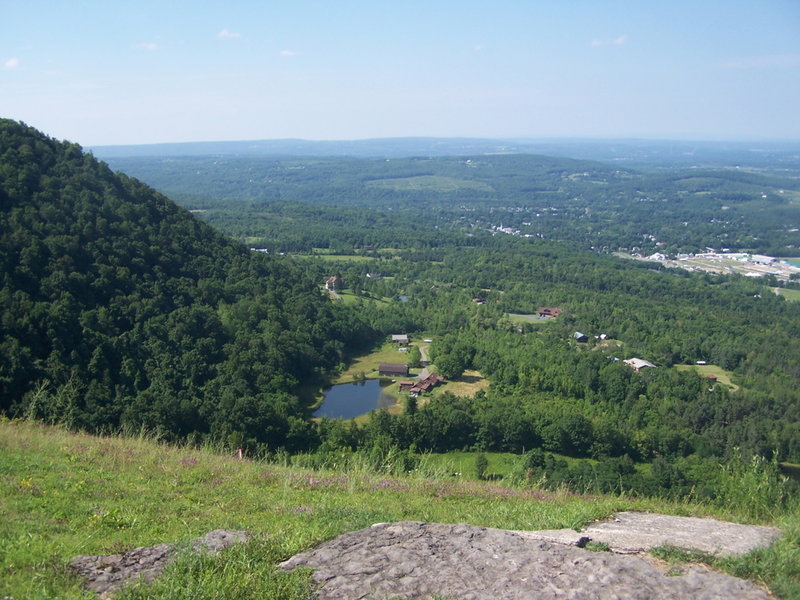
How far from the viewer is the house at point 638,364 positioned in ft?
113

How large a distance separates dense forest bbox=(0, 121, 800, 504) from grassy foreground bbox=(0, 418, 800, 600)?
18.7 ft

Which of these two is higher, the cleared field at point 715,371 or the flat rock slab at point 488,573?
the flat rock slab at point 488,573

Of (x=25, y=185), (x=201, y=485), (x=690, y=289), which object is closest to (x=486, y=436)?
(x=201, y=485)

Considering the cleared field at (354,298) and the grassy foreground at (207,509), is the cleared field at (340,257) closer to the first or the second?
the cleared field at (354,298)

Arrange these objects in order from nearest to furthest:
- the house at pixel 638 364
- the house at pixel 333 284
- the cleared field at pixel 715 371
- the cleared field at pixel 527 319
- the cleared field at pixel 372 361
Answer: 1. the cleared field at pixel 372 361
2. the cleared field at pixel 715 371
3. the house at pixel 638 364
4. the cleared field at pixel 527 319
5. the house at pixel 333 284

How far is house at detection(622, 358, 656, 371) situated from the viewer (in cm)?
3444

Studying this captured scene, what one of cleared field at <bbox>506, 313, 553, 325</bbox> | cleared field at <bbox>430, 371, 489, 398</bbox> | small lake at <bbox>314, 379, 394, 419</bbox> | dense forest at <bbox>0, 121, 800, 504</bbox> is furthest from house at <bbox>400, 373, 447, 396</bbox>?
cleared field at <bbox>506, 313, 553, 325</bbox>

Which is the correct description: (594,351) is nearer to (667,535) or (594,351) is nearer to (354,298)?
(354,298)

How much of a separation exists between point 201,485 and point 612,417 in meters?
22.6

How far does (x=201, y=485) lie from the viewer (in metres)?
7.49

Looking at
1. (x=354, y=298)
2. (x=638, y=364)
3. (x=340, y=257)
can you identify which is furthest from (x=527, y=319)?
(x=340, y=257)

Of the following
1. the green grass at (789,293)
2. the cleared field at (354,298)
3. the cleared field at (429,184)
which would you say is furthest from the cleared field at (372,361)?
the cleared field at (429,184)

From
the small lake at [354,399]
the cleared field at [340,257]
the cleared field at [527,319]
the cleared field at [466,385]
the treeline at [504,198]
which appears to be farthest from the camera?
the treeline at [504,198]

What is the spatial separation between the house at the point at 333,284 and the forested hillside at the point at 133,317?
53.4 feet
